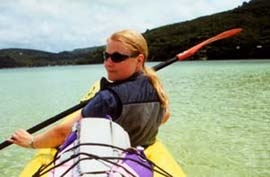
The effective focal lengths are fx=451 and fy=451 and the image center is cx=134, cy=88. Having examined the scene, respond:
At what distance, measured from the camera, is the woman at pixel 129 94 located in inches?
123

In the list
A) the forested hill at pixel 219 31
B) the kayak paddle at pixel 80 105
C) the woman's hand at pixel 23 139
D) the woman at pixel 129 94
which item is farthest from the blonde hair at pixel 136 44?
the forested hill at pixel 219 31

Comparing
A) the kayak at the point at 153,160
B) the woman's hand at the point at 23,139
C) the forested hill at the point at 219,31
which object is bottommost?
the forested hill at the point at 219,31

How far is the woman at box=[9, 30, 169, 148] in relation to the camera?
123 inches

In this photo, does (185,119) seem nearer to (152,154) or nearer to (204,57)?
(152,154)

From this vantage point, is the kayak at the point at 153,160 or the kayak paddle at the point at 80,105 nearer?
the kayak at the point at 153,160

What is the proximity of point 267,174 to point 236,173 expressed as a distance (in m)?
0.40

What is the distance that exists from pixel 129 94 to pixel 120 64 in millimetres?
273

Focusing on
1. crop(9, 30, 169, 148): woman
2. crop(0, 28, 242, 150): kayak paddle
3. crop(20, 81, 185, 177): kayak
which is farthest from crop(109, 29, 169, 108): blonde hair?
crop(0, 28, 242, 150): kayak paddle

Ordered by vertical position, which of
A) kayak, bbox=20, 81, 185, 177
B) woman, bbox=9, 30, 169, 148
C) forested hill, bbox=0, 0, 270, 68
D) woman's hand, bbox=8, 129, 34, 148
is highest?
woman, bbox=9, 30, 169, 148

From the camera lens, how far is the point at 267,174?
19.3 ft

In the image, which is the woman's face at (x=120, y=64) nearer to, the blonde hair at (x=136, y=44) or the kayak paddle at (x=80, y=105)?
the blonde hair at (x=136, y=44)

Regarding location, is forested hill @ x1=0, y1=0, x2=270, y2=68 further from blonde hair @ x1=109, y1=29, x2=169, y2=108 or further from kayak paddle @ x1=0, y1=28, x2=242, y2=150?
blonde hair @ x1=109, y1=29, x2=169, y2=108

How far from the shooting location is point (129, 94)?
10.3 ft

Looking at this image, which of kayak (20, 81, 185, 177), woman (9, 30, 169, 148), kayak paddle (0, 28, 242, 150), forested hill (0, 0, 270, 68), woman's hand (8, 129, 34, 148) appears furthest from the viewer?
forested hill (0, 0, 270, 68)
